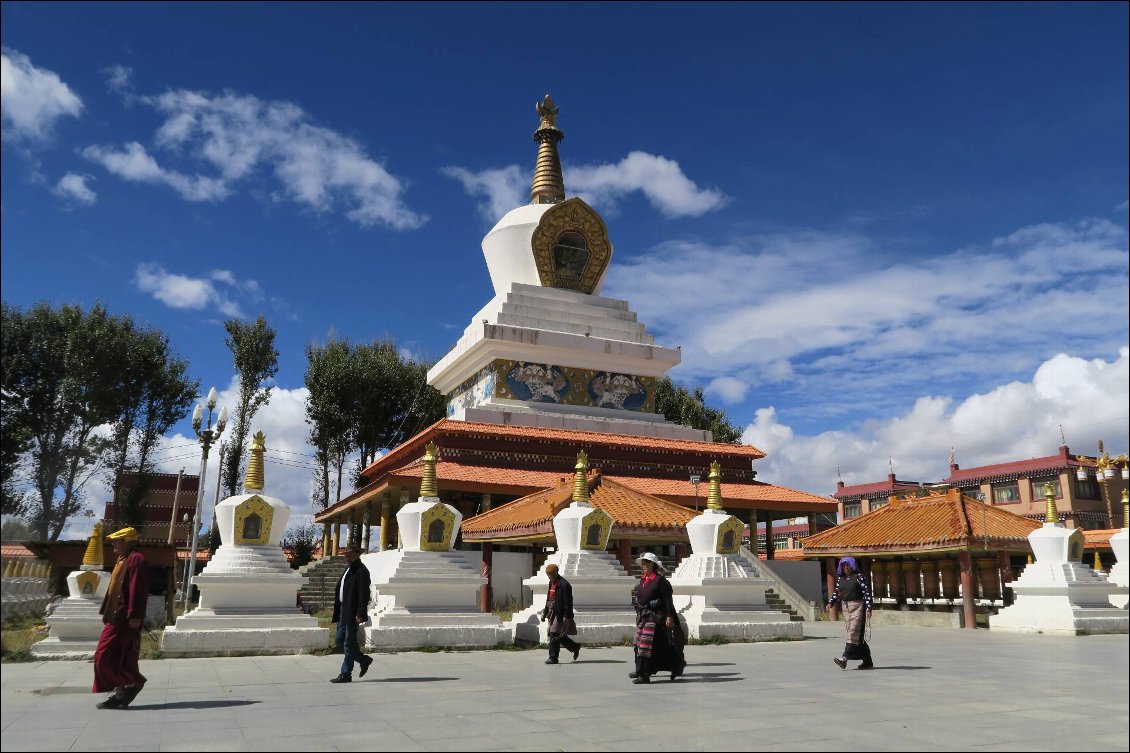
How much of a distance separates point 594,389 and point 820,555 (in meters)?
9.57

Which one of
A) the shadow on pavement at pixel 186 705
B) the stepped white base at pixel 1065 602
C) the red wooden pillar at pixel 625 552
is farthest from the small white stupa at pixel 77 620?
the stepped white base at pixel 1065 602

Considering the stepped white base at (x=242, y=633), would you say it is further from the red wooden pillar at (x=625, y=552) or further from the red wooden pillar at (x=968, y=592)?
the red wooden pillar at (x=968, y=592)

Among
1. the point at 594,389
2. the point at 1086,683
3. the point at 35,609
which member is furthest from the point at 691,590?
the point at 594,389

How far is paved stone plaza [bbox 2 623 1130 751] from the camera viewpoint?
5781 mm

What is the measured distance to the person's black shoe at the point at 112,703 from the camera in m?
6.95

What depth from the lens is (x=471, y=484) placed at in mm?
22891

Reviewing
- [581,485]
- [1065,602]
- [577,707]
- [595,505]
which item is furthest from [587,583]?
[1065,602]

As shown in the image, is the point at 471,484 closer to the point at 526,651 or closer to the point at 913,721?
the point at 526,651

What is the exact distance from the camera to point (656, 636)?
372 inches

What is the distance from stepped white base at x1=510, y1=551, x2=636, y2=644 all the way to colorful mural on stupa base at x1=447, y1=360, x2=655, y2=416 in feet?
44.5

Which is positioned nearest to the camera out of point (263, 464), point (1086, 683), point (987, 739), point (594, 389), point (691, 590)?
point (987, 739)

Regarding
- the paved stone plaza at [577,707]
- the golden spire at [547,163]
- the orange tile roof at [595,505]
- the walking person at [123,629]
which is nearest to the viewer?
the paved stone plaza at [577,707]

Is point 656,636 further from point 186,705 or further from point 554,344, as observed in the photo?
point 554,344

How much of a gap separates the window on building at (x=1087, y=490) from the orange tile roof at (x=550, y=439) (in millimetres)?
25098
